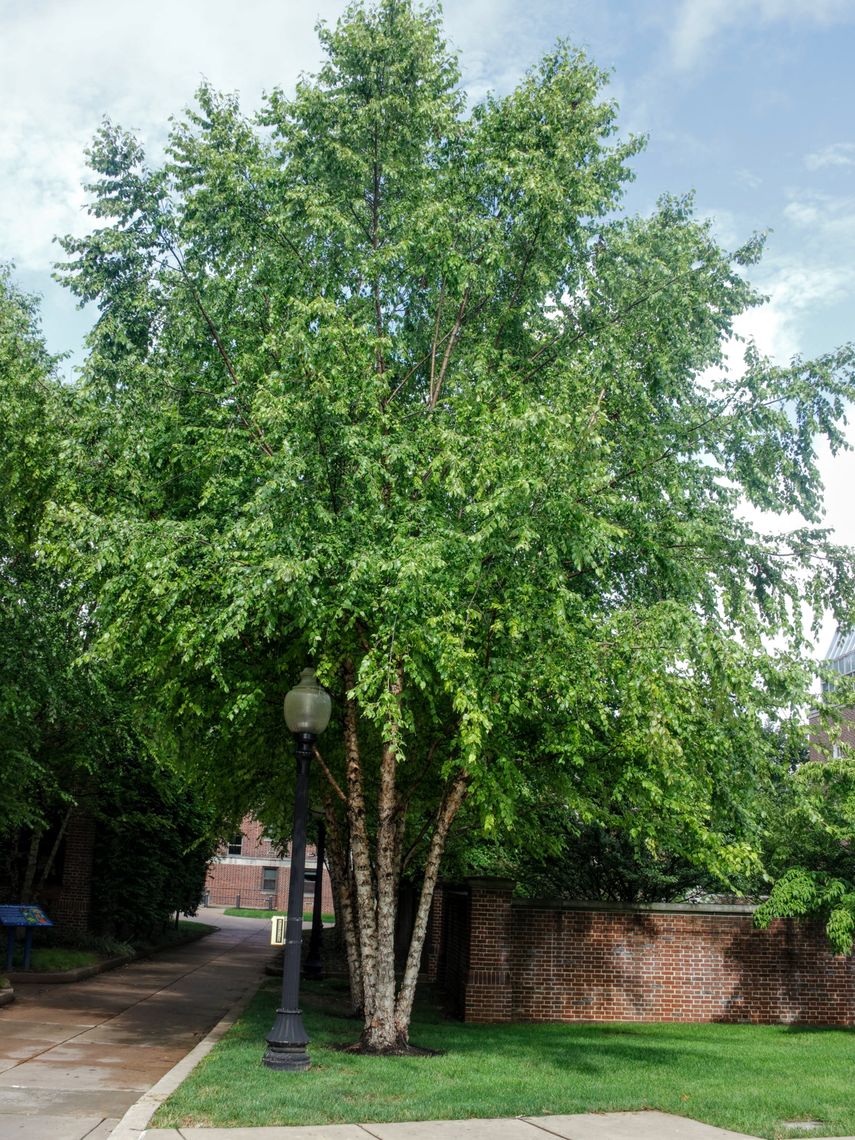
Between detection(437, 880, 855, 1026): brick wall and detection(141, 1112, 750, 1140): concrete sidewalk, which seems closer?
detection(141, 1112, 750, 1140): concrete sidewalk

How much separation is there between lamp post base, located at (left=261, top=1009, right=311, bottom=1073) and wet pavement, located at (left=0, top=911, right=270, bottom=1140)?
1.22m

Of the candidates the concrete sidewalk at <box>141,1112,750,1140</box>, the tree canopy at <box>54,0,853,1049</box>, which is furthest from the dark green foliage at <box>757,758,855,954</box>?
the concrete sidewalk at <box>141,1112,750,1140</box>

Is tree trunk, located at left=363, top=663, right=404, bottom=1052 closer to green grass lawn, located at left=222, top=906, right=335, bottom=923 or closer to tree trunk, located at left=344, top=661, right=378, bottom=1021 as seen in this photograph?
tree trunk, located at left=344, top=661, right=378, bottom=1021

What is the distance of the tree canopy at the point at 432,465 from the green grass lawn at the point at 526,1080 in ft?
4.45

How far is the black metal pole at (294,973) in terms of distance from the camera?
1027 centimetres

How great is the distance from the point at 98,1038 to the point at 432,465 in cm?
836

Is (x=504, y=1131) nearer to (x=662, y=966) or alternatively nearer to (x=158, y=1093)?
(x=158, y=1093)

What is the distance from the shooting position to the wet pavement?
877cm

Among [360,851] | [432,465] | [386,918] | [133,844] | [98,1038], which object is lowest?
[98,1038]

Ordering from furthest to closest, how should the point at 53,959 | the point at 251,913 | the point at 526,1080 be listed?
the point at 251,913, the point at 53,959, the point at 526,1080

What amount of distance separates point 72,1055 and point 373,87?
12.2 metres

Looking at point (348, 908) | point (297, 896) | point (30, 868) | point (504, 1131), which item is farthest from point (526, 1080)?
point (30, 868)

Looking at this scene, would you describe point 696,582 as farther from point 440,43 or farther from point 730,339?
point 440,43

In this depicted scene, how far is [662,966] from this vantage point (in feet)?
54.2
